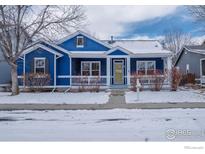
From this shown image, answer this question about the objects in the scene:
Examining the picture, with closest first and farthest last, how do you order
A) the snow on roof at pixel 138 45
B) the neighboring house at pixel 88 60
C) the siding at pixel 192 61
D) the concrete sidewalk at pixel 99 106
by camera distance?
the concrete sidewalk at pixel 99 106 < the neighboring house at pixel 88 60 < the snow on roof at pixel 138 45 < the siding at pixel 192 61

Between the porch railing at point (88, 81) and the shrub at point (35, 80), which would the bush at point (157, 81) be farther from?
the shrub at point (35, 80)

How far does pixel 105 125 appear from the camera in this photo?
30.3 feet

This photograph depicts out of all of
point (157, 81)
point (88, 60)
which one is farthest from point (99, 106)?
point (88, 60)

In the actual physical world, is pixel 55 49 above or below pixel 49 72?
above

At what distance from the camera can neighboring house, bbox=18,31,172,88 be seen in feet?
75.0

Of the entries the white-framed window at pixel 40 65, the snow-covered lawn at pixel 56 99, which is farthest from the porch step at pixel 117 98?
the white-framed window at pixel 40 65

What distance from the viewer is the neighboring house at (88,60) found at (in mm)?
22875

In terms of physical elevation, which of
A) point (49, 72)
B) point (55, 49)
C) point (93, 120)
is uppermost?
point (55, 49)

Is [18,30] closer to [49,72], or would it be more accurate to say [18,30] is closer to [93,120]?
[49,72]

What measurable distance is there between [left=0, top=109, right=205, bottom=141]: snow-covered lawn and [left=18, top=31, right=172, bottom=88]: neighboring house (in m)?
10.4

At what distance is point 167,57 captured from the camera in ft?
77.9

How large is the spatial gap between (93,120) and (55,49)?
564 inches

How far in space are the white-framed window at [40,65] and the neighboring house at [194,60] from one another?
12.6 metres
